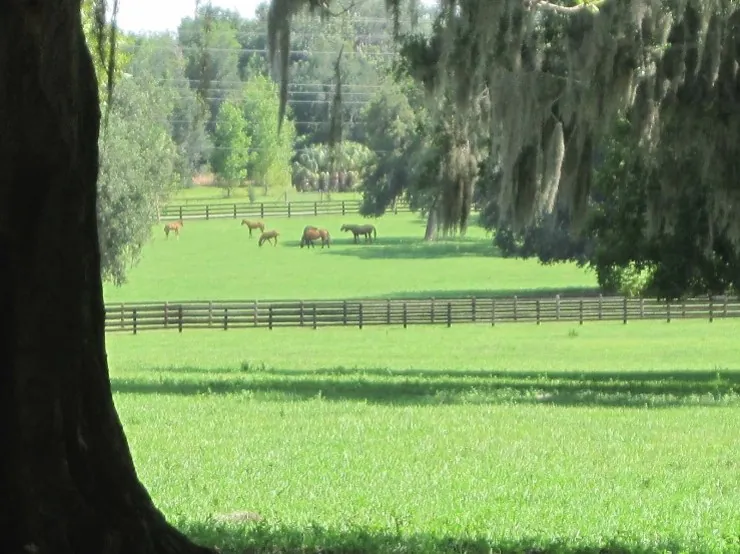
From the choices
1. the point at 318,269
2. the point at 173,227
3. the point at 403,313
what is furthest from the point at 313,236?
the point at 403,313

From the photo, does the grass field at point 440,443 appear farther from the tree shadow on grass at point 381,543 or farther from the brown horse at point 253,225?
the brown horse at point 253,225

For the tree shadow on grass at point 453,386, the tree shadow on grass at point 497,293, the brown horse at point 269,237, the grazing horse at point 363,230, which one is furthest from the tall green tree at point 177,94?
the grazing horse at point 363,230

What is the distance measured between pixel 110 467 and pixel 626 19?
13.7 m

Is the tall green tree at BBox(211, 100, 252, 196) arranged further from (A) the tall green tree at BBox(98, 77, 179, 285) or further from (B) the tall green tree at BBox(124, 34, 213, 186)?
(A) the tall green tree at BBox(98, 77, 179, 285)

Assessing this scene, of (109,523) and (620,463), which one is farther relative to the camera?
(620,463)

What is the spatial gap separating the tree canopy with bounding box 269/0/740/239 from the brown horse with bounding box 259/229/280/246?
216 feet

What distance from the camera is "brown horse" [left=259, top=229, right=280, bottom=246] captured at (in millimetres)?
85069

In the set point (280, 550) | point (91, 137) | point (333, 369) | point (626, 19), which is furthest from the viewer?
point (333, 369)

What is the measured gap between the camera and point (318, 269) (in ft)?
252

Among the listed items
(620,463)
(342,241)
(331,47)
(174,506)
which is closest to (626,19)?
(331,47)

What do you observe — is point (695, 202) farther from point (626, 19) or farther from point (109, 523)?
point (109, 523)

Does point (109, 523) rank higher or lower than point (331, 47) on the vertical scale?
lower

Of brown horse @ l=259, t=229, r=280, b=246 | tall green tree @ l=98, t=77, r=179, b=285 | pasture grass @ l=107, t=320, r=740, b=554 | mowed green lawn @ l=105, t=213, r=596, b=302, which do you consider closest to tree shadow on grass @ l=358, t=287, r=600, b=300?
mowed green lawn @ l=105, t=213, r=596, b=302

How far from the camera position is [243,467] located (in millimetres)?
11414
